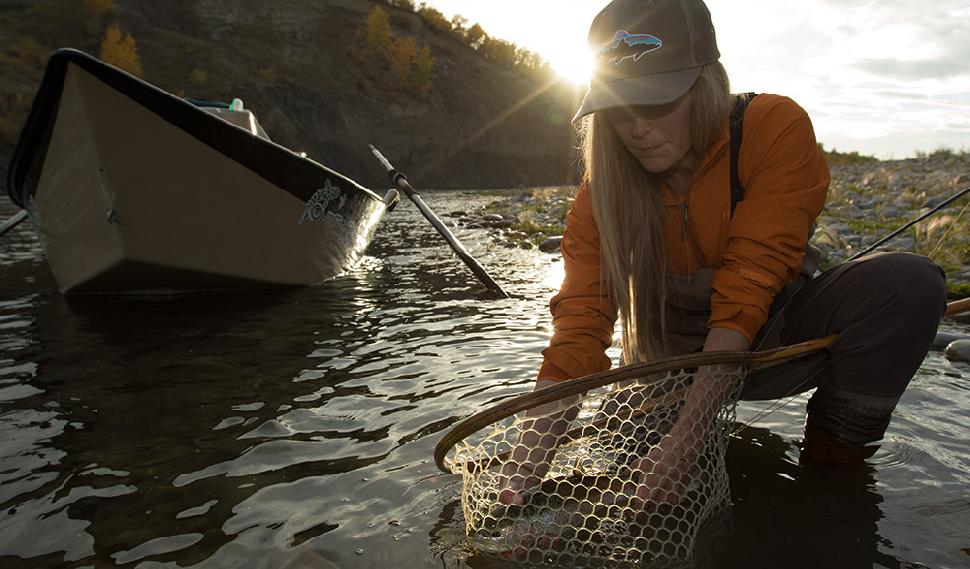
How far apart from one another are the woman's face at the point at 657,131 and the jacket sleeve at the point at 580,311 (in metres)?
0.32

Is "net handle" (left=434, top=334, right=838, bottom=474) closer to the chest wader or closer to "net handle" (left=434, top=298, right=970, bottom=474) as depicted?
"net handle" (left=434, top=298, right=970, bottom=474)

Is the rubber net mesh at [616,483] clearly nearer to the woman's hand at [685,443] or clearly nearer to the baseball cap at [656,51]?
the woman's hand at [685,443]

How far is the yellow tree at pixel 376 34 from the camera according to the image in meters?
60.7

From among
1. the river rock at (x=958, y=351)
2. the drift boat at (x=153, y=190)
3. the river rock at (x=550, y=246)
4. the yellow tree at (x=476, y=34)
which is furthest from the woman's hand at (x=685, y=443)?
the yellow tree at (x=476, y=34)

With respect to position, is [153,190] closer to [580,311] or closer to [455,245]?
[455,245]

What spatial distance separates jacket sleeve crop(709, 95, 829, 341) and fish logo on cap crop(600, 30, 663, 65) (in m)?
0.45

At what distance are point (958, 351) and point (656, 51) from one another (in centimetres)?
334

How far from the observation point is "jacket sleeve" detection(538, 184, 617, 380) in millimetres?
2275

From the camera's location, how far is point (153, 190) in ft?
18.4

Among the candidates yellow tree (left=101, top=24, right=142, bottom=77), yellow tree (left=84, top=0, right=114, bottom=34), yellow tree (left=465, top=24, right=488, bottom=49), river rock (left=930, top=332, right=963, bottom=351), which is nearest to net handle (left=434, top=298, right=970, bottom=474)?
river rock (left=930, top=332, right=963, bottom=351)

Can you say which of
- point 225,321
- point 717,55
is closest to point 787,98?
point 717,55

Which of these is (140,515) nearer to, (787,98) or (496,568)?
(496,568)

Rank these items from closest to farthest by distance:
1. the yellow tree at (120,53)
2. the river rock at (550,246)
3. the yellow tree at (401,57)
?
the river rock at (550,246), the yellow tree at (120,53), the yellow tree at (401,57)

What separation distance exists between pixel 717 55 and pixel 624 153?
44 centimetres
